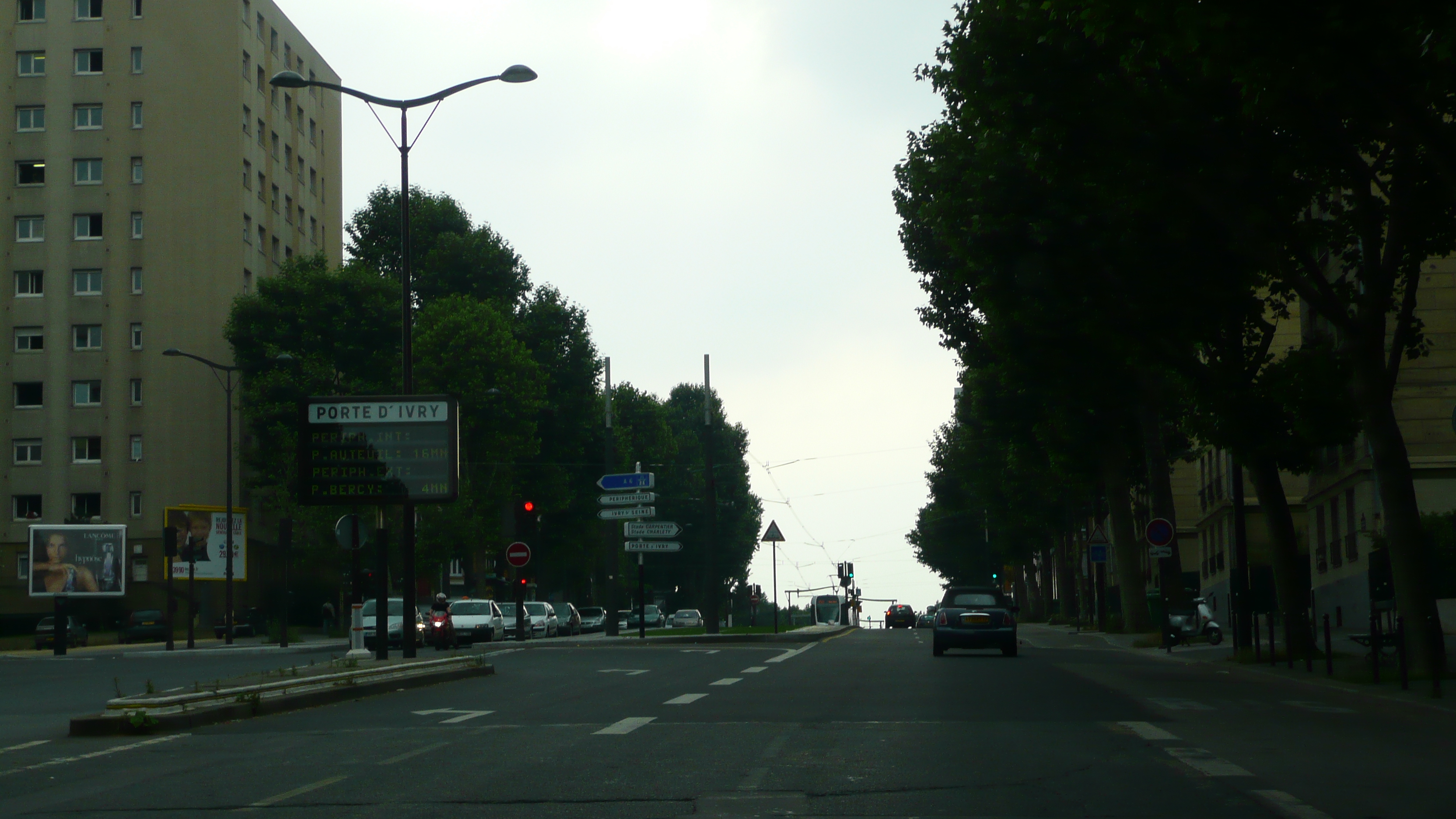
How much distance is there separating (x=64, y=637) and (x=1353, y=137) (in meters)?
36.2

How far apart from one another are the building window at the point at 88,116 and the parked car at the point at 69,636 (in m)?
24.7

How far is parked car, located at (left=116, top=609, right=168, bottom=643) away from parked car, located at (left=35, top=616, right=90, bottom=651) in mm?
1375

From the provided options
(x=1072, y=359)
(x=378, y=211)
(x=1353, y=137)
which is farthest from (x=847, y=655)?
(x=378, y=211)

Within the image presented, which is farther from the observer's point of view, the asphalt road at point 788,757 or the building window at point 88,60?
the building window at point 88,60

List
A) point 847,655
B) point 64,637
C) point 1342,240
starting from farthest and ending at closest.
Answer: point 64,637
point 847,655
point 1342,240

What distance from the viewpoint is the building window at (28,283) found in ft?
234

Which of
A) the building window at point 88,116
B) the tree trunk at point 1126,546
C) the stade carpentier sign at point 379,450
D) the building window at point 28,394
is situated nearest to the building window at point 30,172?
the building window at point 88,116

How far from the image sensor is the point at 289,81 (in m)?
23.5

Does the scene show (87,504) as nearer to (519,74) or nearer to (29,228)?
(29,228)

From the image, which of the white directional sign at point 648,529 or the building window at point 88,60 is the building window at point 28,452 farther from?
the white directional sign at point 648,529

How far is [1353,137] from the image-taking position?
729 inches

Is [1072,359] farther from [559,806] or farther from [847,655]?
[559,806]

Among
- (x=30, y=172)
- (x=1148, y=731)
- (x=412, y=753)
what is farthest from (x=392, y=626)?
(x=30, y=172)

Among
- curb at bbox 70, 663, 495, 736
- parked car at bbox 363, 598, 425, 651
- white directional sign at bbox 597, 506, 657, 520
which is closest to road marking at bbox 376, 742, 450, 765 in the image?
curb at bbox 70, 663, 495, 736
